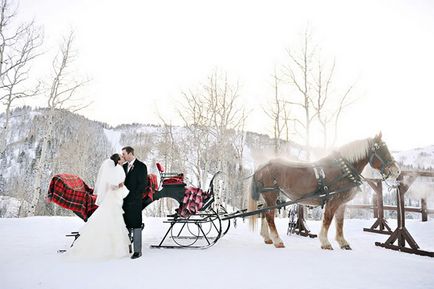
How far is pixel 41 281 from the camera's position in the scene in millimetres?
3338

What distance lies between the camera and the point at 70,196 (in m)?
4.95

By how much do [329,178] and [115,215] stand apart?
12.8ft

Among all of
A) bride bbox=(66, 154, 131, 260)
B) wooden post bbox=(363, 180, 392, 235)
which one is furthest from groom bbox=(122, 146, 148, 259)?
wooden post bbox=(363, 180, 392, 235)

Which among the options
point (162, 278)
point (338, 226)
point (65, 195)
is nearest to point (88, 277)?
point (162, 278)

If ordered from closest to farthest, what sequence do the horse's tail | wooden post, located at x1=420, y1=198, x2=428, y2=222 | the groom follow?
the groom < the horse's tail < wooden post, located at x1=420, y1=198, x2=428, y2=222

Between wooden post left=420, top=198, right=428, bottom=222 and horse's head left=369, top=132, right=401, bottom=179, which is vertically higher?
horse's head left=369, top=132, right=401, bottom=179

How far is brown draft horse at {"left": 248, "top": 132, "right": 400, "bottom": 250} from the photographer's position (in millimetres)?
5367

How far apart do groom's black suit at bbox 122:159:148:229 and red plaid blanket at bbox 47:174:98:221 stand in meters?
0.77

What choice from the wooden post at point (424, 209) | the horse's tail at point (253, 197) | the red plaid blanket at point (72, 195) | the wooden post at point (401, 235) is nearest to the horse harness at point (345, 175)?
the wooden post at point (401, 235)

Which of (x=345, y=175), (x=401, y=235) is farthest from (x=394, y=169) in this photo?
(x=401, y=235)

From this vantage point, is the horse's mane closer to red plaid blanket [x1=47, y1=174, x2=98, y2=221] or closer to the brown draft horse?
the brown draft horse

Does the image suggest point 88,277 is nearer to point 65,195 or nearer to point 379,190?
point 65,195

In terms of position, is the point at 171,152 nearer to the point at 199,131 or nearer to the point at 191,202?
the point at 199,131

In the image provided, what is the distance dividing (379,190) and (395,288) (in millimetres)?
5276
